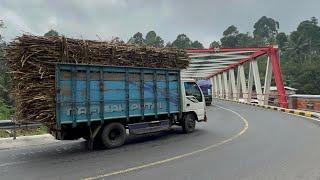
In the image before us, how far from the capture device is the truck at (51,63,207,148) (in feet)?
39.9

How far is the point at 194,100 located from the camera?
56.0ft

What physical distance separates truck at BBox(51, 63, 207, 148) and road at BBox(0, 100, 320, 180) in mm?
547

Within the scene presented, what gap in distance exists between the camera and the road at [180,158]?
8984 millimetres

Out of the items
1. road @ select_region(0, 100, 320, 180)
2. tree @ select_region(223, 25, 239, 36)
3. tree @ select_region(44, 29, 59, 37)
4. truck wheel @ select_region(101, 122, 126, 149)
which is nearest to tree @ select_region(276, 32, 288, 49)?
tree @ select_region(223, 25, 239, 36)

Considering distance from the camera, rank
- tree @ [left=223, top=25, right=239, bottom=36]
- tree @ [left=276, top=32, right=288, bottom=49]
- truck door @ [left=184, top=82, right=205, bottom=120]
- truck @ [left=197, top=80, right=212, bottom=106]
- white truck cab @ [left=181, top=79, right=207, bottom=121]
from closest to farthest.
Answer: white truck cab @ [left=181, top=79, right=207, bottom=121]
truck door @ [left=184, top=82, right=205, bottom=120]
truck @ [left=197, top=80, right=212, bottom=106]
tree @ [left=276, top=32, right=288, bottom=49]
tree @ [left=223, top=25, right=239, bottom=36]

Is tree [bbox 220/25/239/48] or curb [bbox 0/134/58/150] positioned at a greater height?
tree [bbox 220/25/239/48]

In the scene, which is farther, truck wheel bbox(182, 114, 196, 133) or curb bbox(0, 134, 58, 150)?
truck wheel bbox(182, 114, 196, 133)

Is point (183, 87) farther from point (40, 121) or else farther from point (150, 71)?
point (40, 121)

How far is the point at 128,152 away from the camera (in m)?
12.2

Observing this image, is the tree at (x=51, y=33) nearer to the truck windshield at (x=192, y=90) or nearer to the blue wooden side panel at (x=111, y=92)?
the blue wooden side panel at (x=111, y=92)

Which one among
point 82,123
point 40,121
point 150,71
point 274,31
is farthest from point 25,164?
point 274,31

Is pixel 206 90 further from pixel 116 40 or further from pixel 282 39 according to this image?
pixel 282 39

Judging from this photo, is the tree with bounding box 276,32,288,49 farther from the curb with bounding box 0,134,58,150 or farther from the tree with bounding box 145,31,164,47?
the curb with bounding box 0,134,58,150

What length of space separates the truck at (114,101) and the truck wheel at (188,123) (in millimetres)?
A: 72
